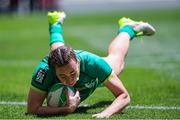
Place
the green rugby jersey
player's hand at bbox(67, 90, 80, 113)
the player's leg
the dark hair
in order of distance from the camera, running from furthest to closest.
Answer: the player's leg, player's hand at bbox(67, 90, 80, 113), the green rugby jersey, the dark hair

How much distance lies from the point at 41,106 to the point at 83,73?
2.18 feet

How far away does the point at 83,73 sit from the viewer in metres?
7.64

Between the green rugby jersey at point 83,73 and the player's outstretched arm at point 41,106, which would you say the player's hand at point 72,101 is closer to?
the player's outstretched arm at point 41,106

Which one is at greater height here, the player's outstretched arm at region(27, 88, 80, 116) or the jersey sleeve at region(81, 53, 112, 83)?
the jersey sleeve at region(81, 53, 112, 83)

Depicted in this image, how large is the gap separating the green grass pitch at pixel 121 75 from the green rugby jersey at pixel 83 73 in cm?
41

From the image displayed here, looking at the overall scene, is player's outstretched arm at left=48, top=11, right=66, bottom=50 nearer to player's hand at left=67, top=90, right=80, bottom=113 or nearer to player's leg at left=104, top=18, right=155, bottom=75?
player's leg at left=104, top=18, right=155, bottom=75

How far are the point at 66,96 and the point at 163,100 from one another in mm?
1986

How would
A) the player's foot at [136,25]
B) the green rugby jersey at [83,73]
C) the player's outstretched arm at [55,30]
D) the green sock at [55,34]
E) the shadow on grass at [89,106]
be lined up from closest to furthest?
the green rugby jersey at [83,73] → the shadow on grass at [89,106] → the player's outstretched arm at [55,30] → the green sock at [55,34] → the player's foot at [136,25]

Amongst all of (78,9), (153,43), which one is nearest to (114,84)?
(153,43)

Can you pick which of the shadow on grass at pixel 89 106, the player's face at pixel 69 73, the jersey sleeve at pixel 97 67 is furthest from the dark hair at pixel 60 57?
the shadow on grass at pixel 89 106

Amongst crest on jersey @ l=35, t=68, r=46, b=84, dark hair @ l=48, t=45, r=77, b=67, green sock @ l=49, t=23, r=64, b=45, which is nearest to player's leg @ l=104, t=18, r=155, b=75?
green sock @ l=49, t=23, r=64, b=45

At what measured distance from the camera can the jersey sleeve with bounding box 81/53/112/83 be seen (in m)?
7.55

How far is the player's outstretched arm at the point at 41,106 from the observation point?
7.61 meters

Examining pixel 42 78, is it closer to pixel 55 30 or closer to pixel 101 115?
pixel 101 115
